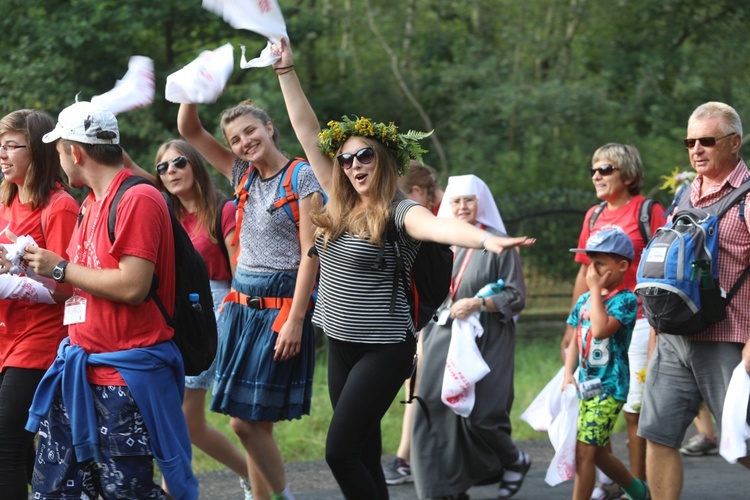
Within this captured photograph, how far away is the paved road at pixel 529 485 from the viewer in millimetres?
6547

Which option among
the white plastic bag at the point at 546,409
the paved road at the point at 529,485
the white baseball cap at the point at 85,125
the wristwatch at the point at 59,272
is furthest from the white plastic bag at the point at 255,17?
the paved road at the point at 529,485

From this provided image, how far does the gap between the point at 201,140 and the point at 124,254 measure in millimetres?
1772

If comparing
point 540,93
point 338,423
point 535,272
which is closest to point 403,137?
point 338,423

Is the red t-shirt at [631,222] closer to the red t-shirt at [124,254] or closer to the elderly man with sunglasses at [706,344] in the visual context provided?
the elderly man with sunglasses at [706,344]

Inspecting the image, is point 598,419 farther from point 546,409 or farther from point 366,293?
point 366,293

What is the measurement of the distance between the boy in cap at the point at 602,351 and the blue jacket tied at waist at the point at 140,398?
2.23m

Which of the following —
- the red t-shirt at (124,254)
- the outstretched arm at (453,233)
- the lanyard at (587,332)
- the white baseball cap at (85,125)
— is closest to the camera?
the outstretched arm at (453,233)

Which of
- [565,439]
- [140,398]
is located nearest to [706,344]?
[565,439]

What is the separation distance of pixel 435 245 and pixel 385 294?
1.09ft

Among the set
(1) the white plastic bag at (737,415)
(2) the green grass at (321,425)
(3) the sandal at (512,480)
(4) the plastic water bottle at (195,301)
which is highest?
(4) the plastic water bottle at (195,301)

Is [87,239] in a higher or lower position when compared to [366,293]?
higher

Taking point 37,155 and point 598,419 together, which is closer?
point 37,155

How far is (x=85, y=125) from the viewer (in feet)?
13.6

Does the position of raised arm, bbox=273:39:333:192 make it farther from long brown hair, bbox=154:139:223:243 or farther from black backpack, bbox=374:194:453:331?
long brown hair, bbox=154:139:223:243
